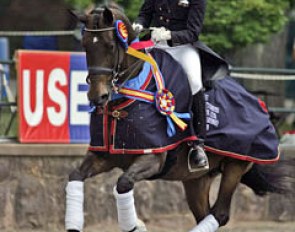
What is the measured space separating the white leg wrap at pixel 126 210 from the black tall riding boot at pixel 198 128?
2.65ft

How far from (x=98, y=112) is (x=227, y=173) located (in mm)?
1658

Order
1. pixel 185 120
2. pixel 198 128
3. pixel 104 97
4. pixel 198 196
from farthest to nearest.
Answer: pixel 198 196 → pixel 198 128 → pixel 185 120 → pixel 104 97

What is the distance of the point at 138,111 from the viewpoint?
7.38 metres

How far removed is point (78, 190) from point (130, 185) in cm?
39

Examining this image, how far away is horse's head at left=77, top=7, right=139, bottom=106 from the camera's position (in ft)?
22.8

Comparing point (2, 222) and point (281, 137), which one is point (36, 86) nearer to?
point (2, 222)

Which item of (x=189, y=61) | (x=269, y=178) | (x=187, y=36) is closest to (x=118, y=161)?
(x=189, y=61)

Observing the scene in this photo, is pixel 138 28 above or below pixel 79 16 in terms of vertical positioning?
below

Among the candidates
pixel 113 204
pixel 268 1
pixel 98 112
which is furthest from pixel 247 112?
pixel 268 1

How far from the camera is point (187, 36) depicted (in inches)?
301

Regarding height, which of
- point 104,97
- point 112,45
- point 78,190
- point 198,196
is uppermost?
point 112,45

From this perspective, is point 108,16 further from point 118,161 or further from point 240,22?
point 240,22

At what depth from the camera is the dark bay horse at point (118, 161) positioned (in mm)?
6973

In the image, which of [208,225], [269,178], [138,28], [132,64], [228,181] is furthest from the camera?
[269,178]
